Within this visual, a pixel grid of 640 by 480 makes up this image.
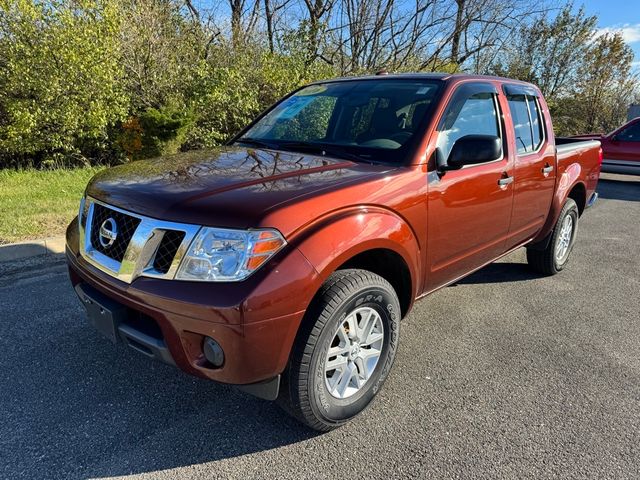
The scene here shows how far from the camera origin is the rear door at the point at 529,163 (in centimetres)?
370

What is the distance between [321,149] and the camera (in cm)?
308

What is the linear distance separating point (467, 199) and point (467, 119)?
1.95 ft

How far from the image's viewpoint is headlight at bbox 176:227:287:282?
197 centimetres

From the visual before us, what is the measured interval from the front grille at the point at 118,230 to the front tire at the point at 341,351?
91 cm

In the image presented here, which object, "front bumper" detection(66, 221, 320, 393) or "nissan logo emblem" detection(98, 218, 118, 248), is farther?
"nissan logo emblem" detection(98, 218, 118, 248)

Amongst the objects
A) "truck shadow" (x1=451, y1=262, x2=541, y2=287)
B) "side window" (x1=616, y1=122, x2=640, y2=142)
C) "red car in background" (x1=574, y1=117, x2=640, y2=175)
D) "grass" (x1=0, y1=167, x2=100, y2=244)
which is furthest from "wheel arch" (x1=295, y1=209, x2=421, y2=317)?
"side window" (x1=616, y1=122, x2=640, y2=142)

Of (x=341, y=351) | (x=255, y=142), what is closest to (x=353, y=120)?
(x=255, y=142)

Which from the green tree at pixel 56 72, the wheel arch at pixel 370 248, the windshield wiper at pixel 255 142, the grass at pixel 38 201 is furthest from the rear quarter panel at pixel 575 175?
the green tree at pixel 56 72

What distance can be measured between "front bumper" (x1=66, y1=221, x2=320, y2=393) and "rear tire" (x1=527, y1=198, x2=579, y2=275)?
3.39 m

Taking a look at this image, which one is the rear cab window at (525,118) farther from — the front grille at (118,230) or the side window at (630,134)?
the side window at (630,134)

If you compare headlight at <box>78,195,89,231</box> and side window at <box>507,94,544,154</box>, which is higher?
side window at <box>507,94,544,154</box>

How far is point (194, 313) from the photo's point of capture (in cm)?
196

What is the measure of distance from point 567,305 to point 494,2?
1604cm

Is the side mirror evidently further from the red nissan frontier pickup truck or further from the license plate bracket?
the license plate bracket
